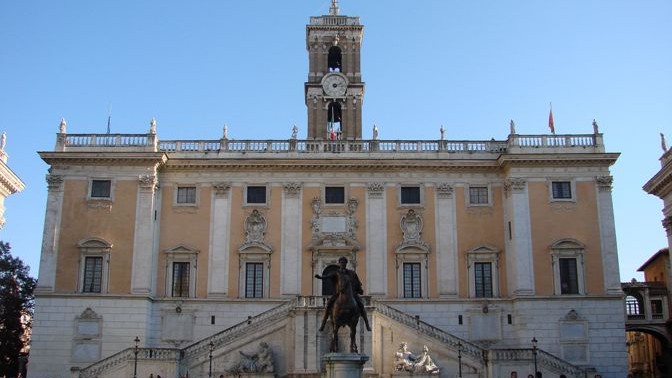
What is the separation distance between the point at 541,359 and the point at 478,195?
10.9 m

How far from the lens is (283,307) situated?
130 ft

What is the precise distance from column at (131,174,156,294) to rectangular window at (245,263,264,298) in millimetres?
5204

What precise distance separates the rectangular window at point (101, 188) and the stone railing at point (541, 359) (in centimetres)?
2257

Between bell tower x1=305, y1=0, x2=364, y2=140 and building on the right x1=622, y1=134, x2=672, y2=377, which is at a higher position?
bell tower x1=305, y1=0, x2=364, y2=140

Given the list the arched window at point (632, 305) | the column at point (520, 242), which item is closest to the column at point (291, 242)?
the column at point (520, 242)

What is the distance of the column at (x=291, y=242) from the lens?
43.2 m

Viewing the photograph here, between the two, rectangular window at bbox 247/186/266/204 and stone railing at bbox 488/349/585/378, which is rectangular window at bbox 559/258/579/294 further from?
rectangular window at bbox 247/186/266/204

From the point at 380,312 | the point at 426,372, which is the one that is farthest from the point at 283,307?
the point at 426,372

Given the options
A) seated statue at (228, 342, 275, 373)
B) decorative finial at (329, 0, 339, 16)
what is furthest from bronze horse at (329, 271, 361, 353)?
decorative finial at (329, 0, 339, 16)

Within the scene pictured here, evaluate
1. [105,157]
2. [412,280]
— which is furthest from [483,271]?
[105,157]

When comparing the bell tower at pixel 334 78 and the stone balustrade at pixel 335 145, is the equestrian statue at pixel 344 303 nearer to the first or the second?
the stone balustrade at pixel 335 145

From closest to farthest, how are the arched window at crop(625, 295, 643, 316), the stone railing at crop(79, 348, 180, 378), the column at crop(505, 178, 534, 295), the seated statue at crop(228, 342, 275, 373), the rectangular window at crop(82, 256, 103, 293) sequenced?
the stone railing at crop(79, 348, 180, 378)
the seated statue at crop(228, 342, 275, 373)
the column at crop(505, 178, 534, 295)
the rectangular window at crop(82, 256, 103, 293)
the arched window at crop(625, 295, 643, 316)

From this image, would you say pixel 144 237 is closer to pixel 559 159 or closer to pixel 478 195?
pixel 478 195

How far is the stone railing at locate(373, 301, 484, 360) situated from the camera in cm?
3788
